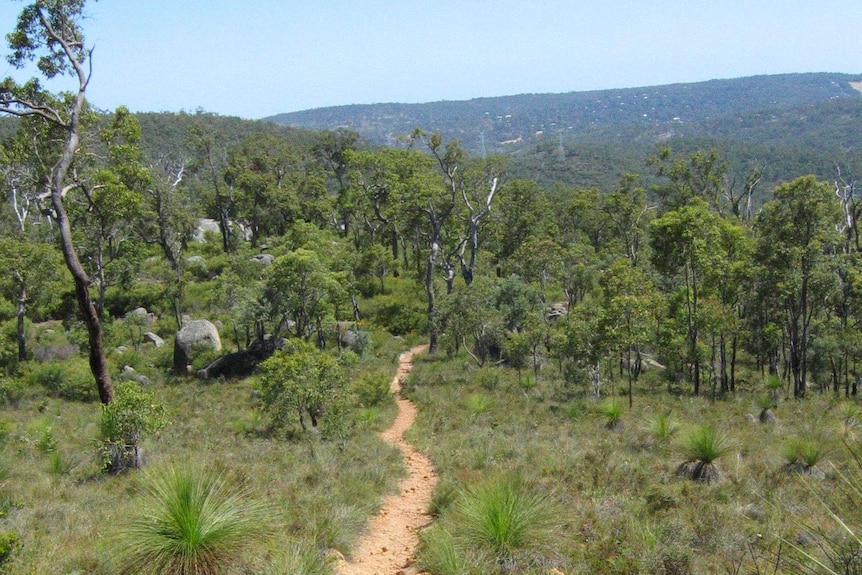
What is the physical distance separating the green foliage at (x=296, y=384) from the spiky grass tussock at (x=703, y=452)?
30.7 ft

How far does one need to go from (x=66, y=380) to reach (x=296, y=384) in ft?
51.6

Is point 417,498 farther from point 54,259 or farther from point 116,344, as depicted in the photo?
point 54,259

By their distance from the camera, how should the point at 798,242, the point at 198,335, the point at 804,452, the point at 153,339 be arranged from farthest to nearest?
the point at 153,339
the point at 198,335
the point at 798,242
the point at 804,452

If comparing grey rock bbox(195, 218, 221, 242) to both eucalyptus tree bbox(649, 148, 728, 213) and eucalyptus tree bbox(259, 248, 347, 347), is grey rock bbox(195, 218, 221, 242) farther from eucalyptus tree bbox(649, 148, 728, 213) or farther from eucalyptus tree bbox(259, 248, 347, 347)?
eucalyptus tree bbox(649, 148, 728, 213)

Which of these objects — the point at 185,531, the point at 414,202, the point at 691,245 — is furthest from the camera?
the point at 414,202

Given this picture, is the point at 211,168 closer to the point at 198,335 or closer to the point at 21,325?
the point at 21,325

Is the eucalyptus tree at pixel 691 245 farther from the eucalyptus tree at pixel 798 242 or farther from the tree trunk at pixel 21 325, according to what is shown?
the tree trunk at pixel 21 325

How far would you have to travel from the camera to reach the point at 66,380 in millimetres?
26578

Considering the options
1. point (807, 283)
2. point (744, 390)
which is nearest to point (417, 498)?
point (807, 283)

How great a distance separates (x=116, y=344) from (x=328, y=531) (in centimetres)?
2931

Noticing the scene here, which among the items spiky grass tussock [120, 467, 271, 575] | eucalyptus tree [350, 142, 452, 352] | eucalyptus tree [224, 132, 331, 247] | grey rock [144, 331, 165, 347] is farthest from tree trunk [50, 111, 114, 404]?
eucalyptus tree [224, 132, 331, 247]

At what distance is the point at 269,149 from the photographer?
59.3 m

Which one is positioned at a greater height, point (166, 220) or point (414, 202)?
point (414, 202)

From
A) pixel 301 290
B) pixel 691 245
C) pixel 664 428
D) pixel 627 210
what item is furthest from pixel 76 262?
pixel 627 210
